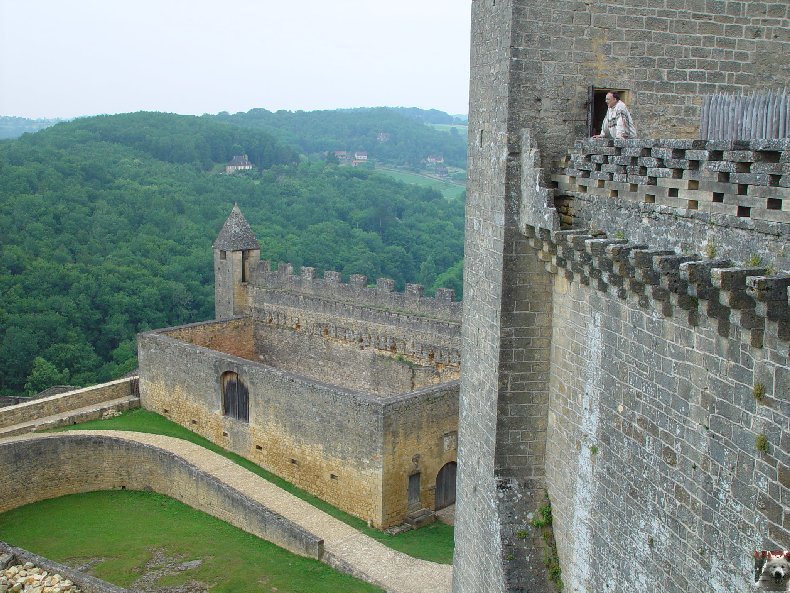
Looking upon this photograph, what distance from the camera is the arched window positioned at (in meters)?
19.7

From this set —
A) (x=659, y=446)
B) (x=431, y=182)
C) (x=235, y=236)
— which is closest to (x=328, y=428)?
(x=235, y=236)

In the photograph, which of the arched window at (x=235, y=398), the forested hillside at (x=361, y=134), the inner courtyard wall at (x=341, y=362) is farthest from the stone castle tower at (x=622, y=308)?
the forested hillside at (x=361, y=134)

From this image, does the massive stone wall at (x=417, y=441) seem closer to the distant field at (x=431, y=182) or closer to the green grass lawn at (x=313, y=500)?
the green grass lawn at (x=313, y=500)

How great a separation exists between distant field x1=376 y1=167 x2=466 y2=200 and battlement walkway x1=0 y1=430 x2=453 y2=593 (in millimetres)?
73678

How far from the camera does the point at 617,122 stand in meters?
7.18

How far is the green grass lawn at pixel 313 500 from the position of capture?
15.8 metres

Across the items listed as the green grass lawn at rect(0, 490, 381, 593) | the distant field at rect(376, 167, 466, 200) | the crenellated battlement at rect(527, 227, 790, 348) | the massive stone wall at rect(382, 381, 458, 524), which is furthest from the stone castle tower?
the distant field at rect(376, 167, 466, 200)

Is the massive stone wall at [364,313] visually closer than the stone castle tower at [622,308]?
No

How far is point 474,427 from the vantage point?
28.7 ft

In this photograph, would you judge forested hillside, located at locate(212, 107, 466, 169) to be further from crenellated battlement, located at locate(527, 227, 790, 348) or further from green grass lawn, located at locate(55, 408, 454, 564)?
crenellated battlement, located at locate(527, 227, 790, 348)

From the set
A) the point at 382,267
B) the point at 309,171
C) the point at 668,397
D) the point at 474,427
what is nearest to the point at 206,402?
the point at 474,427

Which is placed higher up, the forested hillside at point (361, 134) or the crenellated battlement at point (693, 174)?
the forested hillside at point (361, 134)

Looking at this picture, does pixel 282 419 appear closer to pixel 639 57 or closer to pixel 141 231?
pixel 639 57

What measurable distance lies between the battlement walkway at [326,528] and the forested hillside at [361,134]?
312 ft
